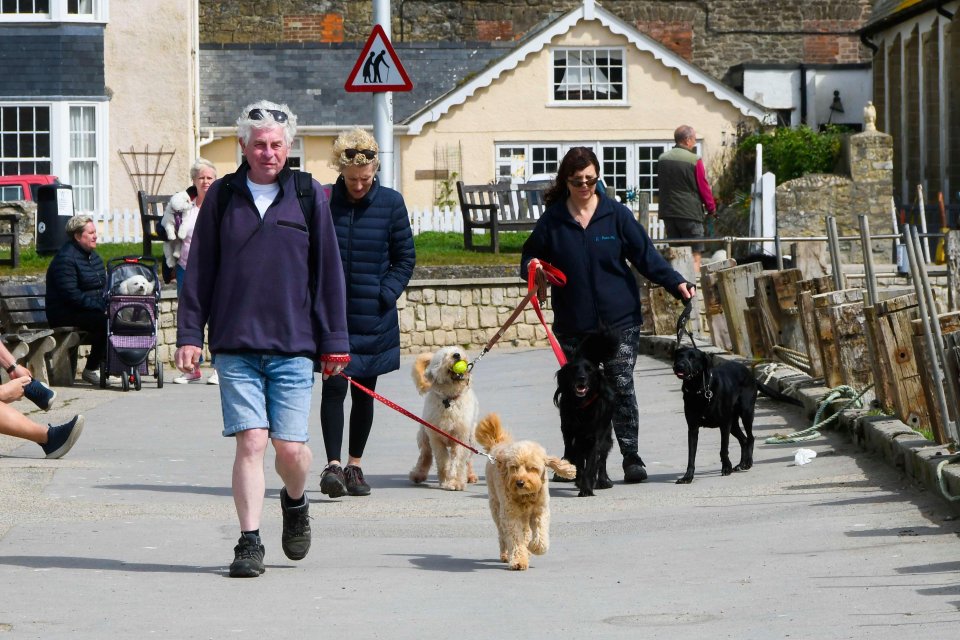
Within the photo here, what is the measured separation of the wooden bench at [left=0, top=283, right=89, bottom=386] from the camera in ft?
48.2

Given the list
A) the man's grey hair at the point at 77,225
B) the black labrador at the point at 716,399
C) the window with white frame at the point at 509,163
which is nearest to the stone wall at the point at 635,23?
the window with white frame at the point at 509,163

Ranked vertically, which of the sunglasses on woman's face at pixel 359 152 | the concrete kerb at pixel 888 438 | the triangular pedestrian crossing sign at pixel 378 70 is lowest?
the concrete kerb at pixel 888 438

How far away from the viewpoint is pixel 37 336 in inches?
578

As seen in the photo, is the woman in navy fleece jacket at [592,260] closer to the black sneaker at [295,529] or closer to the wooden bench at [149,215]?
the black sneaker at [295,529]

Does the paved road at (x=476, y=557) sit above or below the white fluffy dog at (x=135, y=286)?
below

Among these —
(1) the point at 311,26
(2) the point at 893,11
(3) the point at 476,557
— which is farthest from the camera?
(1) the point at 311,26

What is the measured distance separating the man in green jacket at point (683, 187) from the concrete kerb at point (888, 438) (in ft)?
20.0

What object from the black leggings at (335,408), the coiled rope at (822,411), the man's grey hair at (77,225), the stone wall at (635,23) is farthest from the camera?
the stone wall at (635,23)

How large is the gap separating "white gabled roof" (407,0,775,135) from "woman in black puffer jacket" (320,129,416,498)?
83.6ft

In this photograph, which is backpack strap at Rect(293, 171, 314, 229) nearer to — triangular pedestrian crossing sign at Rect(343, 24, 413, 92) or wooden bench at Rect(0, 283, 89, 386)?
triangular pedestrian crossing sign at Rect(343, 24, 413, 92)

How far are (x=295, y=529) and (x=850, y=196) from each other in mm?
22144

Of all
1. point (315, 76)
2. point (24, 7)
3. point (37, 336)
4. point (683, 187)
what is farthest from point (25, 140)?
point (37, 336)

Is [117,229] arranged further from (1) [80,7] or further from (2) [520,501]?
(2) [520,501]

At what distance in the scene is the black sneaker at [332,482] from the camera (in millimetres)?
9219
